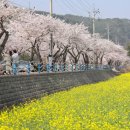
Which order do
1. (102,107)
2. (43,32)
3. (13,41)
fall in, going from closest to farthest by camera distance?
(102,107), (43,32), (13,41)

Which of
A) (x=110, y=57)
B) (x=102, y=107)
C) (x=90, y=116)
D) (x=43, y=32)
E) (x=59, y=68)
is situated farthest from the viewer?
(x=110, y=57)

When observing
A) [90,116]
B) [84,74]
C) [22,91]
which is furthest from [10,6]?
[90,116]

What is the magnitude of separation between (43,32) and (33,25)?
1374 millimetres

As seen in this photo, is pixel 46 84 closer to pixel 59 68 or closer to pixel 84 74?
pixel 59 68

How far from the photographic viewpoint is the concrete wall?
71.2ft

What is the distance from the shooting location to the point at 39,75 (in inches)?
1150

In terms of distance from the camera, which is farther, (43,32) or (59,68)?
(43,32)

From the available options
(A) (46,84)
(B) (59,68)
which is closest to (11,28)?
(B) (59,68)

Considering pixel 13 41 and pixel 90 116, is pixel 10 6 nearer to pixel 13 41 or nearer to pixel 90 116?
pixel 13 41

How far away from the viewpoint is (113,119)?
45.8ft

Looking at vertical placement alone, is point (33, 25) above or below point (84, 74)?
above

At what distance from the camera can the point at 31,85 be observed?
1043 inches

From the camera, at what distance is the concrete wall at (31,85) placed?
854 inches

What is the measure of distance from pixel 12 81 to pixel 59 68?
56.6 feet
